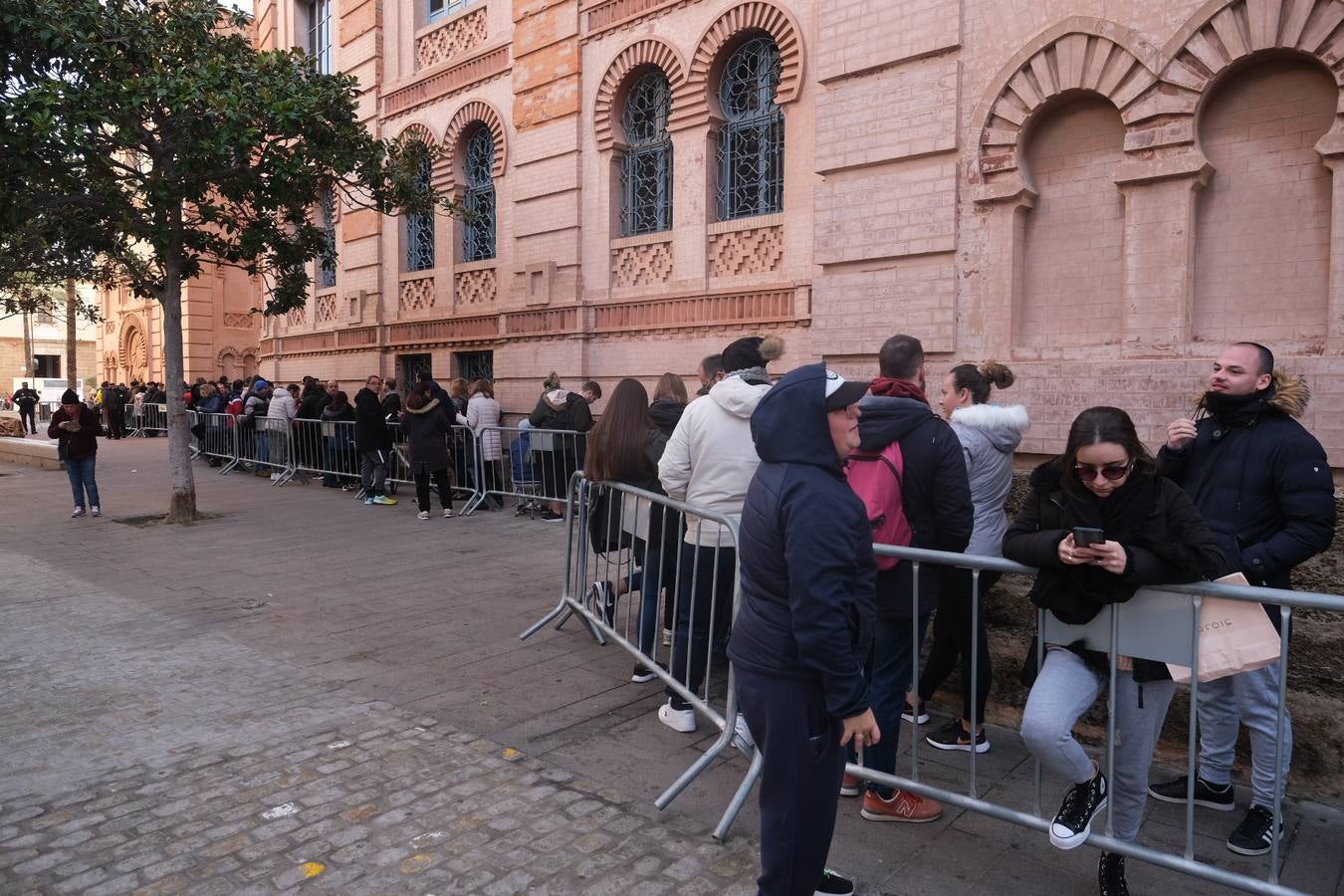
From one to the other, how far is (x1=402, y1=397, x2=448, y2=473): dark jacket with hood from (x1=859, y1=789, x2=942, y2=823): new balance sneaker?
350 inches

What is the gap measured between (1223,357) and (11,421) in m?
27.7

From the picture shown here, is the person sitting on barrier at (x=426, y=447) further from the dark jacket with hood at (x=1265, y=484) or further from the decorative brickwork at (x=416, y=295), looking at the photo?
the dark jacket with hood at (x=1265, y=484)

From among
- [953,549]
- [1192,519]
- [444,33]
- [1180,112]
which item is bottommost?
[953,549]

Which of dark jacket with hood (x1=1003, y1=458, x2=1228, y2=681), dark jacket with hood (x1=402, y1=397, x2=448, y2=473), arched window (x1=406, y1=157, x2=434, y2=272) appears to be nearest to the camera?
dark jacket with hood (x1=1003, y1=458, x2=1228, y2=681)

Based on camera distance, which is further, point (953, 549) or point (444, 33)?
point (444, 33)

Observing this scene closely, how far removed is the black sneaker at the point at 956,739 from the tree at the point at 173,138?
29.3 feet

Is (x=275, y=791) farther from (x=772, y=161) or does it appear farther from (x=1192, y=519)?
(x=772, y=161)

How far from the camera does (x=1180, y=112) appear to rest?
7.49 metres

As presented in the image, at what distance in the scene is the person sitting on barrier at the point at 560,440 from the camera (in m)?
11.5

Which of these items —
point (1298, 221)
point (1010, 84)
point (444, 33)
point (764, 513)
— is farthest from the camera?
point (444, 33)

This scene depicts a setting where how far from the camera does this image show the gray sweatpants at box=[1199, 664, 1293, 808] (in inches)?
141

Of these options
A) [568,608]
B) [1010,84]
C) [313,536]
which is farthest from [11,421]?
[1010,84]

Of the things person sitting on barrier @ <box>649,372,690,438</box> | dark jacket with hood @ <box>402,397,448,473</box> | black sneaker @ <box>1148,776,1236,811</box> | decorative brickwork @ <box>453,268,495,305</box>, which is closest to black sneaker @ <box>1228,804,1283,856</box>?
black sneaker @ <box>1148,776,1236,811</box>

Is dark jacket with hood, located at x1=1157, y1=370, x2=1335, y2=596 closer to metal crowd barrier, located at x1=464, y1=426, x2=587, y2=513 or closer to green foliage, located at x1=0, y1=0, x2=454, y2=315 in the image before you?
metal crowd barrier, located at x1=464, y1=426, x2=587, y2=513
